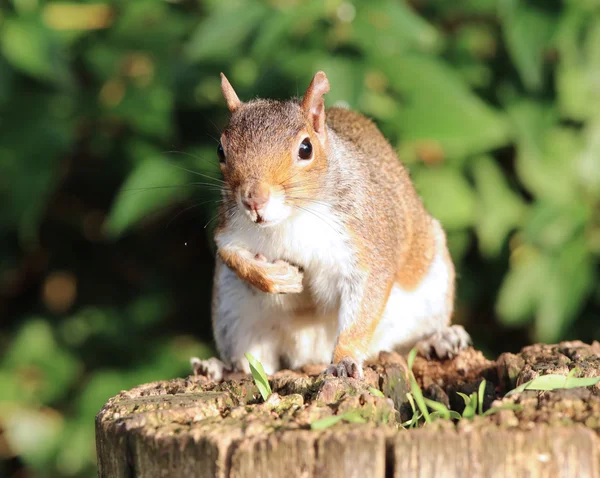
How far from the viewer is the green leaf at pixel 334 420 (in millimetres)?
1232

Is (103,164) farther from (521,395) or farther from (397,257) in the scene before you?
(521,395)

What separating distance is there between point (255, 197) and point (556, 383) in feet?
2.32

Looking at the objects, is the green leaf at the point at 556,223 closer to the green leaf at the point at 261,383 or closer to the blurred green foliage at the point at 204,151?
the blurred green foliage at the point at 204,151

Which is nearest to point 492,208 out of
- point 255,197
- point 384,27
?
point 384,27

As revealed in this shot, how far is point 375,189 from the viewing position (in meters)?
2.18

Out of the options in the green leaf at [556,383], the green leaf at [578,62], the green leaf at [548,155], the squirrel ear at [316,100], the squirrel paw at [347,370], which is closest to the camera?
the green leaf at [556,383]

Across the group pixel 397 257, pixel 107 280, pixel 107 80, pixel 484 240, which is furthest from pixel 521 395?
pixel 107 280

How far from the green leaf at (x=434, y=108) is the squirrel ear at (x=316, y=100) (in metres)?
0.43

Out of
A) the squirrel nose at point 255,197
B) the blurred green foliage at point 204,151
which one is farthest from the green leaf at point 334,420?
the blurred green foliage at point 204,151

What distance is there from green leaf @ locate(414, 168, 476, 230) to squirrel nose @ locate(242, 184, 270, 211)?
963 millimetres

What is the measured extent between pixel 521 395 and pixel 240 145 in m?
0.84

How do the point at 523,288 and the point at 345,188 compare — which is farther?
the point at 523,288

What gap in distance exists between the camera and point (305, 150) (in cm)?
199

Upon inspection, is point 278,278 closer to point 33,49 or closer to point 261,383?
point 261,383
